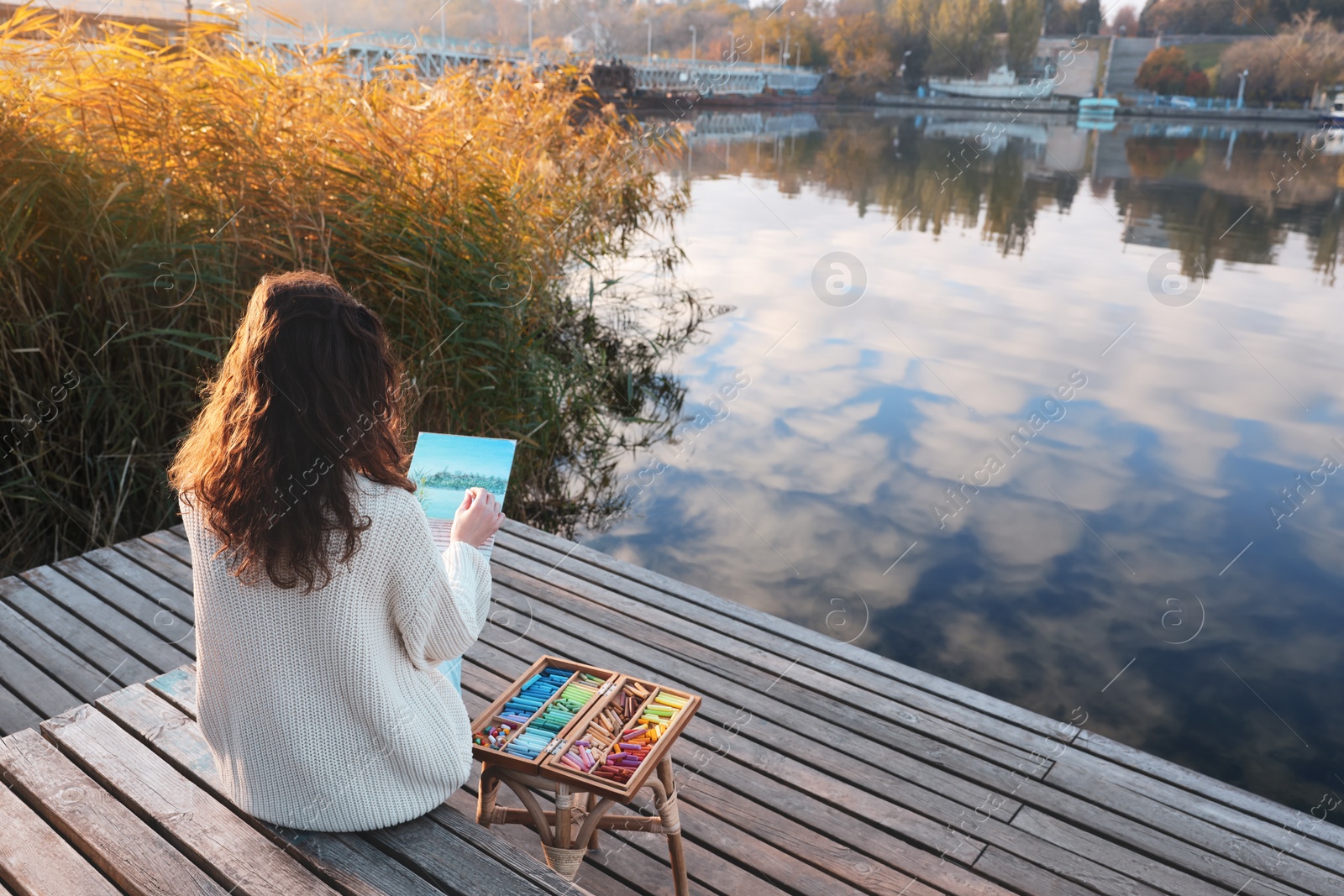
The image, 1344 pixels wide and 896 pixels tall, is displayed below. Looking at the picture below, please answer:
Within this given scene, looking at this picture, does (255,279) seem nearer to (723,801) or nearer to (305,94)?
(305,94)

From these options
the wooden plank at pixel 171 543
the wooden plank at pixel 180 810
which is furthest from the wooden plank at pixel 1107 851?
the wooden plank at pixel 171 543

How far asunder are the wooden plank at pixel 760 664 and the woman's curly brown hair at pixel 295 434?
145 centimetres

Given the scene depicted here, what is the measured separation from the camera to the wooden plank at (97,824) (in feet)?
3.83

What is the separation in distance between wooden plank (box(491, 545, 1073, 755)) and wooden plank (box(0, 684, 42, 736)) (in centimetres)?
124

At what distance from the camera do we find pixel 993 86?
1254 inches

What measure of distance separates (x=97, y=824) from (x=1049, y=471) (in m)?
4.95

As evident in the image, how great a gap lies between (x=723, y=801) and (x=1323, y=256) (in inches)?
436

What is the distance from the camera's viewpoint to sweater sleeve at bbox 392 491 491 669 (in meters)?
1.14

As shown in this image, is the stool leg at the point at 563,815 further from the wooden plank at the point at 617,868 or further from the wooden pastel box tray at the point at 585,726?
the wooden plank at the point at 617,868

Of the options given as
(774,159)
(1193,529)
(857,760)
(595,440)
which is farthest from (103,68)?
(774,159)
